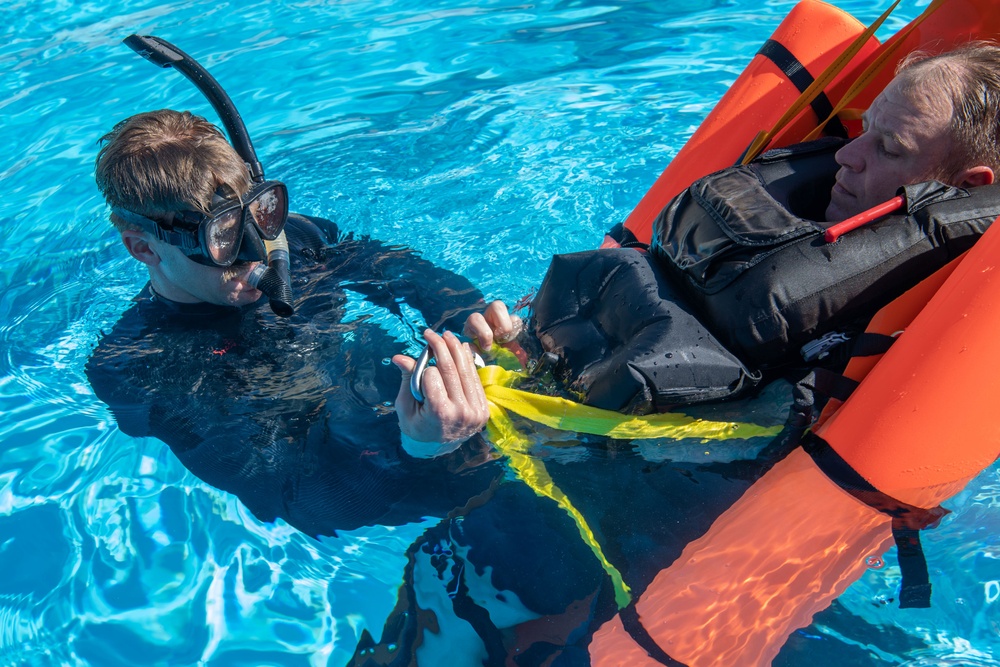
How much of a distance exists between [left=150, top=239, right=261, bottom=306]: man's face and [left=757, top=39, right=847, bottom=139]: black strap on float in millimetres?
2025

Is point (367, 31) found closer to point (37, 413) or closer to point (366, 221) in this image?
point (366, 221)

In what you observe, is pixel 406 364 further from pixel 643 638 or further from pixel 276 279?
pixel 643 638

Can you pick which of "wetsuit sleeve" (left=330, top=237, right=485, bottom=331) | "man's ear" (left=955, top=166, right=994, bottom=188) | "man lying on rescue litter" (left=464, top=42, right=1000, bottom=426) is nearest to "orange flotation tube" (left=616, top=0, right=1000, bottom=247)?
"man lying on rescue litter" (left=464, top=42, right=1000, bottom=426)

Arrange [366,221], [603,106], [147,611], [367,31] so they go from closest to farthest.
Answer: [147,611] < [366,221] < [603,106] < [367,31]

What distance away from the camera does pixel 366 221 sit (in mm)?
4051

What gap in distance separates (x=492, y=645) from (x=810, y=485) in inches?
37.0

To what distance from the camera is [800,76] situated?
3.06 metres

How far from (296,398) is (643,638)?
129 centimetres

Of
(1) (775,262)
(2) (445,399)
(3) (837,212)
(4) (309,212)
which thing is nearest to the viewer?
(2) (445,399)

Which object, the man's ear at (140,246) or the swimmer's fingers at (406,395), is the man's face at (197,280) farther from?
the swimmer's fingers at (406,395)

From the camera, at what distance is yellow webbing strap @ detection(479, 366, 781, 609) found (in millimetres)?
2078

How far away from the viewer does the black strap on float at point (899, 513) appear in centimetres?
189

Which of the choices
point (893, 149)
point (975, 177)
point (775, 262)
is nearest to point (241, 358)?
point (775, 262)

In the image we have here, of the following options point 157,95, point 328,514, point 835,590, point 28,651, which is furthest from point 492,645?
point 157,95
